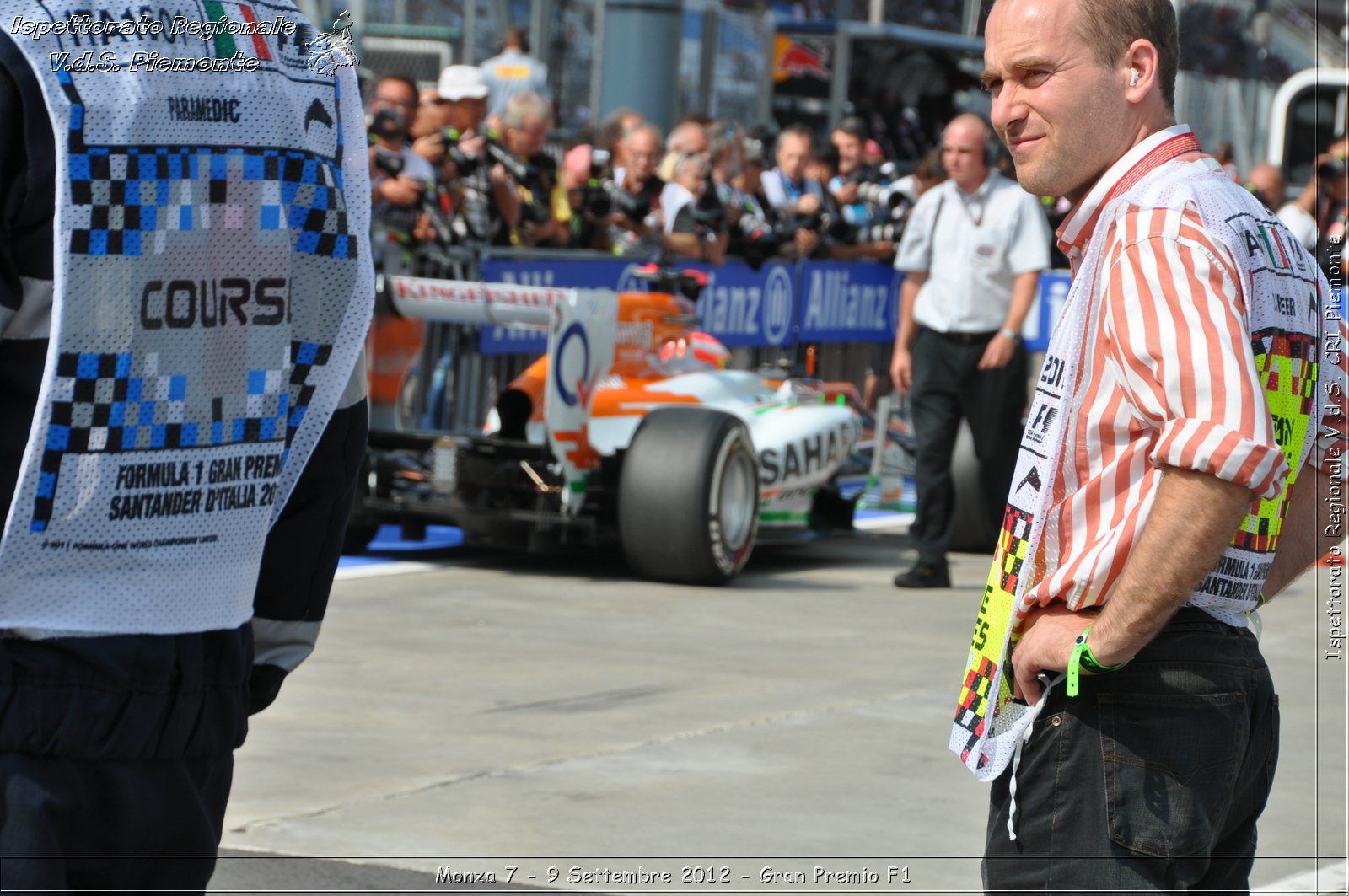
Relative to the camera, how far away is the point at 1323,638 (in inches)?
333

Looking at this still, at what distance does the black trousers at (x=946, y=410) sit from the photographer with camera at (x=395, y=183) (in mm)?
2757

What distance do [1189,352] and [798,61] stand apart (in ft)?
68.4

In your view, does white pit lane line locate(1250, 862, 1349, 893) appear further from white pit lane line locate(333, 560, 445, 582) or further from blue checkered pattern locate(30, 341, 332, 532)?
white pit lane line locate(333, 560, 445, 582)

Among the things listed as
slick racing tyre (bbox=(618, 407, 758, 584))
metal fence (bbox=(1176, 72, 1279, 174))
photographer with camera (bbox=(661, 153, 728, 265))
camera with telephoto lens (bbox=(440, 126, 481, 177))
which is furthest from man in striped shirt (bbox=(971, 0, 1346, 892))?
metal fence (bbox=(1176, 72, 1279, 174))

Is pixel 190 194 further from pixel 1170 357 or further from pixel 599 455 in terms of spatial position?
pixel 599 455

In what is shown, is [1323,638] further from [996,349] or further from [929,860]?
[929,860]

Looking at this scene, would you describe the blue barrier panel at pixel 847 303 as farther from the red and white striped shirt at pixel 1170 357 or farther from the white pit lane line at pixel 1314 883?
the red and white striped shirt at pixel 1170 357

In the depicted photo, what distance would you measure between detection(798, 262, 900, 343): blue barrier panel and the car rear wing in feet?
15.2

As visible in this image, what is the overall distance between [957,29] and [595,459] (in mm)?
22539

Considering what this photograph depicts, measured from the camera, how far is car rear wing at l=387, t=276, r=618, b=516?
8867mm

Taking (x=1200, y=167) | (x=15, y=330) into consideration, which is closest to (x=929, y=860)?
(x=1200, y=167)

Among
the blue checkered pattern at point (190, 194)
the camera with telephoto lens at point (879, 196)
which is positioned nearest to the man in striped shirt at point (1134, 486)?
the blue checkered pattern at point (190, 194)

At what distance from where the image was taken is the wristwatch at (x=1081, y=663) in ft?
8.39

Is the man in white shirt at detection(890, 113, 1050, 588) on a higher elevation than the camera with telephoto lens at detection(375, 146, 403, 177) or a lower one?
lower
